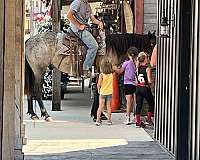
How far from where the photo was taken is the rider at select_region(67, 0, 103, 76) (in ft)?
48.1

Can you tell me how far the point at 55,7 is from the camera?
56.0 feet

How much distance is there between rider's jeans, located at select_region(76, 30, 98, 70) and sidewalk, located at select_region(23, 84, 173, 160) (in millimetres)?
1424

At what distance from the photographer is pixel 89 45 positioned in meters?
15.0

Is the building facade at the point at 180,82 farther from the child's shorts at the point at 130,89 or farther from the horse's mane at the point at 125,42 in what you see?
the horse's mane at the point at 125,42

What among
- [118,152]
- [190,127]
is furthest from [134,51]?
[190,127]

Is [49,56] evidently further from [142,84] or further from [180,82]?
[180,82]

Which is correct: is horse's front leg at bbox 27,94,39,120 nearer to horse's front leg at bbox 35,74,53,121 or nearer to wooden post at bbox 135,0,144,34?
horse's front leg at bbox 35,74,53,121

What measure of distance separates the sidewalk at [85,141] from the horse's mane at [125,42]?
1775 millimetres

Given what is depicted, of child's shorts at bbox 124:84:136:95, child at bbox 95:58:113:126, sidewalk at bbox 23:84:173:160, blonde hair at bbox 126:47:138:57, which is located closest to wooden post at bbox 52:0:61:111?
sidewalk at bbox 23:84:173:160

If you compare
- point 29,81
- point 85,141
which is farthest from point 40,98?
point 85,141

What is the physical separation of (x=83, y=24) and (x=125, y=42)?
182 centimetres

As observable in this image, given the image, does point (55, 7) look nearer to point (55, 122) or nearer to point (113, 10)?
point (55, 122)

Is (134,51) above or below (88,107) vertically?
above

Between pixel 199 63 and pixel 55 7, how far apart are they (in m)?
9.71
